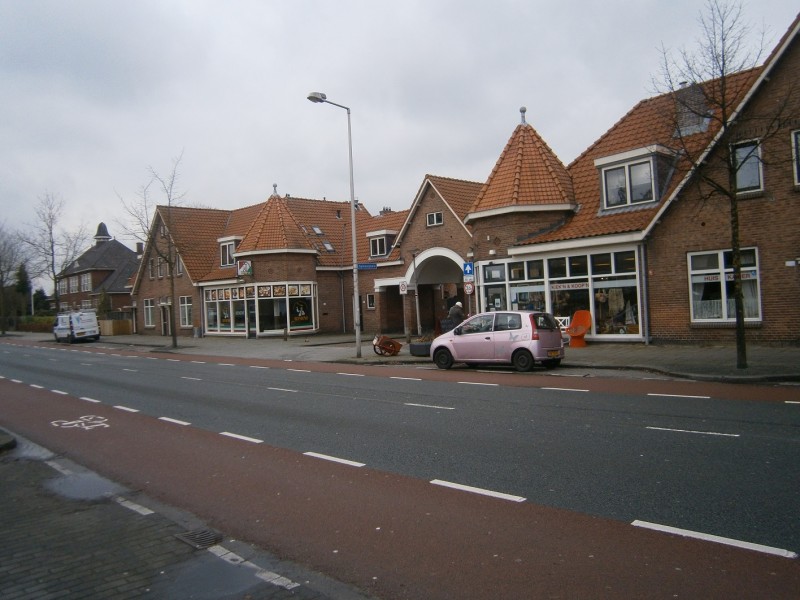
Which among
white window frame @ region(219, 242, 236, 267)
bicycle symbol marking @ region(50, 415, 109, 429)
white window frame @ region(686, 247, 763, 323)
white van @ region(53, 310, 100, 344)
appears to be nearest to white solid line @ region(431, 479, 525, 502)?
bicycle symbol marking @ region(50, 415, 109, 429)

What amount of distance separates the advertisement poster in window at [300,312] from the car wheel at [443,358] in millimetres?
19017

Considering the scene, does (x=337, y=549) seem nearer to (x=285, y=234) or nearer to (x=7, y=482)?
(x=7, y=482)

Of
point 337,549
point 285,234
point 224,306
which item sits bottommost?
point 337,549

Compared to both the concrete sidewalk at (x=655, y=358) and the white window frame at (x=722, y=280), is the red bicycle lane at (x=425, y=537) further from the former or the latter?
the white window frame at (x=722, y=280)

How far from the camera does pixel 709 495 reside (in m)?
5.73

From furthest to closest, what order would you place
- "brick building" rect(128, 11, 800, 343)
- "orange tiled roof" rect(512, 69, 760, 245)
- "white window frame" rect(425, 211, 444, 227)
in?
"white window frame" rect(425, 211, 444, 227)
"orange tiled roof" rect(512, 69, 760, 245)
"brick building" rect(128, 11, 800, 343)

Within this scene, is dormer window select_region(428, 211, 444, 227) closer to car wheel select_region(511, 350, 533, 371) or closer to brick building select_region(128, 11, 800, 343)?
brick building select_region(128, 11, 800, 343)

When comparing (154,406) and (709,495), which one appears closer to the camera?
(709,495)

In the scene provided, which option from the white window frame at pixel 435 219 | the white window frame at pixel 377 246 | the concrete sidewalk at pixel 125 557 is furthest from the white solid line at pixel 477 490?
the white window frame at pixel 377 246

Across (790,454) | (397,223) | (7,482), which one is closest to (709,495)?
(790,454)

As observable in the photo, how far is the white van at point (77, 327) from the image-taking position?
42625mm

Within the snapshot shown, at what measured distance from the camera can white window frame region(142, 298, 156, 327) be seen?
154 feet

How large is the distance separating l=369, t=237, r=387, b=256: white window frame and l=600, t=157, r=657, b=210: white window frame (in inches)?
646

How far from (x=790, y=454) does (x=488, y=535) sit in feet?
13.7
